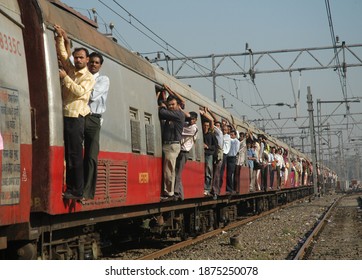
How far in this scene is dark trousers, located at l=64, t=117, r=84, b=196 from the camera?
287 inches

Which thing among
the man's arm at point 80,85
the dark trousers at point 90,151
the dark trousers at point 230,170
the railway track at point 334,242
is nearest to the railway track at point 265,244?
the railway track at point 334,242

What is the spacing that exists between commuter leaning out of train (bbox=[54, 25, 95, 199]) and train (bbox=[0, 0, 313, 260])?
0.13 meters

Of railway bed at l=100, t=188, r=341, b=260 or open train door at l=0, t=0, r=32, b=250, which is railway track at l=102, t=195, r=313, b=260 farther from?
open train door at l=0, t=0, r=32, b=250

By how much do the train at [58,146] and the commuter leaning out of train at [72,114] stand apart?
5.2 inches

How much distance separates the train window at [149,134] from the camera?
10.3m

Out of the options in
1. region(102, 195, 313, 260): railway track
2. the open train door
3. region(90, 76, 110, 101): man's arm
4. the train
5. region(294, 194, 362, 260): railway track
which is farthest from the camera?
region(294, 194, 362, 260): railway track

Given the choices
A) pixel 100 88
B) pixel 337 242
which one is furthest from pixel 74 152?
pixel 337 242

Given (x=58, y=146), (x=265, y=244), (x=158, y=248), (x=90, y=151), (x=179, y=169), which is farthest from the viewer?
(x=265, y=244)

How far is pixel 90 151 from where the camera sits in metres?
7.72

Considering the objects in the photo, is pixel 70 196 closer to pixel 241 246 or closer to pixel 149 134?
pixel 149 134

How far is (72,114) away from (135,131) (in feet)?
8.00

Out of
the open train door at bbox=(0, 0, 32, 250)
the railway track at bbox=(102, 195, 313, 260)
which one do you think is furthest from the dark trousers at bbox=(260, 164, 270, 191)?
the open train door at bbox=(0, 0, 32, 250)

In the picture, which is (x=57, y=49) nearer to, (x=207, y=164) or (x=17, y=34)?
(x=17, y=34)

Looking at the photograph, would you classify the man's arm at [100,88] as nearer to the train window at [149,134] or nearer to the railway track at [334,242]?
the train window at [149,134]
